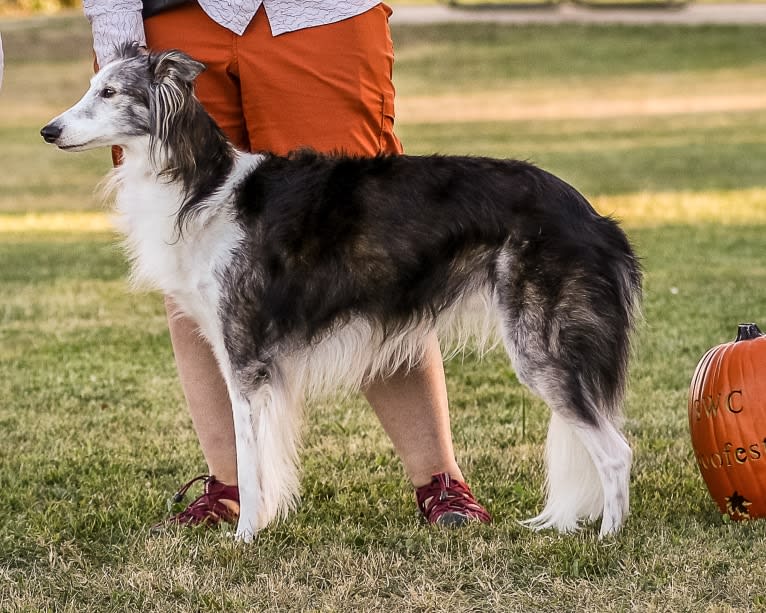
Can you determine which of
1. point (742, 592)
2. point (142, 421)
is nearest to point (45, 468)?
point (142, 421)

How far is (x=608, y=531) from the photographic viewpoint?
4.14m

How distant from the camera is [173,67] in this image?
398 centimetres

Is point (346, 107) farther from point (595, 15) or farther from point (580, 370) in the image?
point (595, 15)

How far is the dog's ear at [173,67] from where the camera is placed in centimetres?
398

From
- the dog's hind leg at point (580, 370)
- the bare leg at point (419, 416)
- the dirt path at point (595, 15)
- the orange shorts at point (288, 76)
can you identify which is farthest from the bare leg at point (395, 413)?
the dirt path at point (595, 15)

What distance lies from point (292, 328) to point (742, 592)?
5.32ft

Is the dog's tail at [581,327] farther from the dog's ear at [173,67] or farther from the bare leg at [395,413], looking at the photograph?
the dog's ear at [173,67]

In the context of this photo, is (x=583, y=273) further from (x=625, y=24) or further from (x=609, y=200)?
(x=625, y=24)

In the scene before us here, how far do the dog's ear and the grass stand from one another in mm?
1517

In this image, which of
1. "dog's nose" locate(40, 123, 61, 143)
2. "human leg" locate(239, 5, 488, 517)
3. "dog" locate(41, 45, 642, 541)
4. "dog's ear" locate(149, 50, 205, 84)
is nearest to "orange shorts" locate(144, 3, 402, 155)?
"human leg" locate(239, 5, 488, 517)

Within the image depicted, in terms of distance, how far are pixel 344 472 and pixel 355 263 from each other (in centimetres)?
131

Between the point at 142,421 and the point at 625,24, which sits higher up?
the point at 142,421

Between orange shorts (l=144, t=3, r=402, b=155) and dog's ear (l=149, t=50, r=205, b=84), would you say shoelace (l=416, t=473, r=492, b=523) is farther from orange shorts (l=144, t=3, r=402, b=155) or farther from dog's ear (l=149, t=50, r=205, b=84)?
dog's ear (l=149, t=50, r=205, b=84)

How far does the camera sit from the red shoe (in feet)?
14.3
